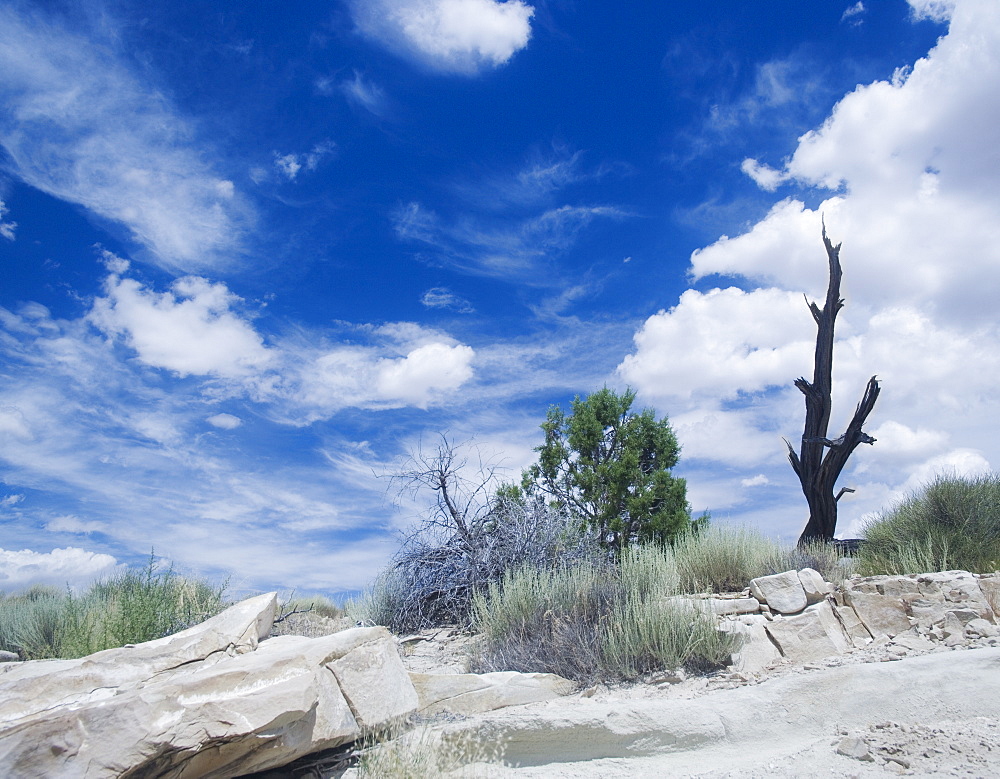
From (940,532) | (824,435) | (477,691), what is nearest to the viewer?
(477,691)

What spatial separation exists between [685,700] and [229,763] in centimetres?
371

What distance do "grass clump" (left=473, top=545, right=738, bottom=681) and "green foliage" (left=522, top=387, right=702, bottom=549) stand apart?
19.7ft

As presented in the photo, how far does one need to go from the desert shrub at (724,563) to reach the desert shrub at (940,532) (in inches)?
83.8

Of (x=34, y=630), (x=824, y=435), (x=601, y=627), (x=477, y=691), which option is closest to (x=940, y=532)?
(x=824, y=435)

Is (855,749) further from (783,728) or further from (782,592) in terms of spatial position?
(782,592)

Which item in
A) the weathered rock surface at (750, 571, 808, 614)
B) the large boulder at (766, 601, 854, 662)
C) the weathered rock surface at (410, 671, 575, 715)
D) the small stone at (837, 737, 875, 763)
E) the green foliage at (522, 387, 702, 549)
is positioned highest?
the green foliage at (522, 387, 702, 549)

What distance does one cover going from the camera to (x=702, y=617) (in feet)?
24.7

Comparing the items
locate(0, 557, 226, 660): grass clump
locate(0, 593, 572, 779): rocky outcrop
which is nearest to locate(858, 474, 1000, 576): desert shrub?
locate(0, 593, 572, 779): rocky outcrop

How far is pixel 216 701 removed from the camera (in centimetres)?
471

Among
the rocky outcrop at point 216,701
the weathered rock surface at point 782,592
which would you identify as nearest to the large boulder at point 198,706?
the rocky outcrop at point 216,701

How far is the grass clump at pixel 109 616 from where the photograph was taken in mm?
8844

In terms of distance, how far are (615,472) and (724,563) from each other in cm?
572

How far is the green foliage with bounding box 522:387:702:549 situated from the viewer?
15422 millimetres

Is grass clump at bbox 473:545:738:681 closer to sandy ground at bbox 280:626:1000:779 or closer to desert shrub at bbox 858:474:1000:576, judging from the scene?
sandy ground at bbox 280:626:1000:779
